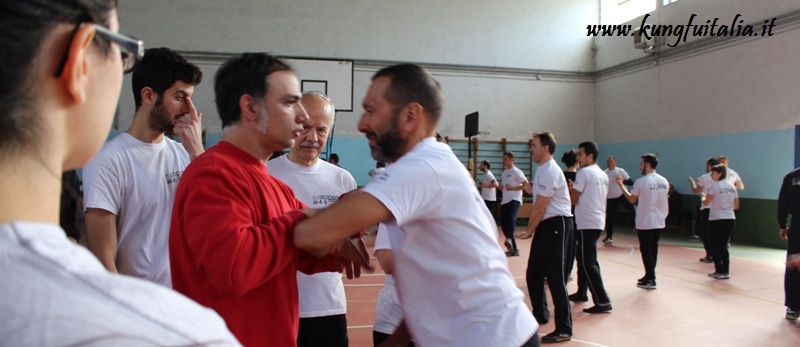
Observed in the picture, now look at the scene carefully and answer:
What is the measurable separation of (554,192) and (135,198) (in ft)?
13.6

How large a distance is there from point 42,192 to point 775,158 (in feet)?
44.4

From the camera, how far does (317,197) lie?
3109mm

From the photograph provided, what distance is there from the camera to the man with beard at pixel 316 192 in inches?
107

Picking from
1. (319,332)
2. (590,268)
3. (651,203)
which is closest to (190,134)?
(319,332)

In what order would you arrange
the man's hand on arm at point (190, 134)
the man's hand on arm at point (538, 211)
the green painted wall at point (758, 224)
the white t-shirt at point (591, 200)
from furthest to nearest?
the green painted wall at point (758, 224) → the white t-shirt at point (591, 200) → the man's hand on arm at point (538, 211) → the man's hand on arm at point (190, 134)

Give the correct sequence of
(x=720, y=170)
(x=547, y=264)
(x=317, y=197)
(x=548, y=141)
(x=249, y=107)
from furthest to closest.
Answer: (x=720, y=170), (x=548, y=141), (x=547, y=264), (x=317, y=197), (x=249, y=107)

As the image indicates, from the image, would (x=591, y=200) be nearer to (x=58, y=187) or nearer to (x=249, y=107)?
(x=249, y=107)

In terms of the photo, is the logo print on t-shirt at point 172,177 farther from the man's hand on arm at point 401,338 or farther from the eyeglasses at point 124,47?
the eyeglasses at point 124,47

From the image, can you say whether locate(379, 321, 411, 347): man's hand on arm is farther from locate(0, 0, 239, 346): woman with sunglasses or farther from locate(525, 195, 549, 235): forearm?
locate(525, 195, 549, 235): forearm

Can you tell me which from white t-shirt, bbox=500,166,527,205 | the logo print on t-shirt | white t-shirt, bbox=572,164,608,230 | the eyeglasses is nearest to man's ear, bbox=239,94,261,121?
the logo print on t-shirt

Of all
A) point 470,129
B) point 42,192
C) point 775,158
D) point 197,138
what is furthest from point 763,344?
point 470,129

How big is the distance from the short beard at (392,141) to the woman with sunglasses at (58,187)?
126cm

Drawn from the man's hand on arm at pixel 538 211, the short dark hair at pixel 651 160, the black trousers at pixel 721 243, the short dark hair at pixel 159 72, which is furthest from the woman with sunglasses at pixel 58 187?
the black trousers at pixel 721 243

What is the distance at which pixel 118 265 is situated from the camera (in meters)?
2.26
